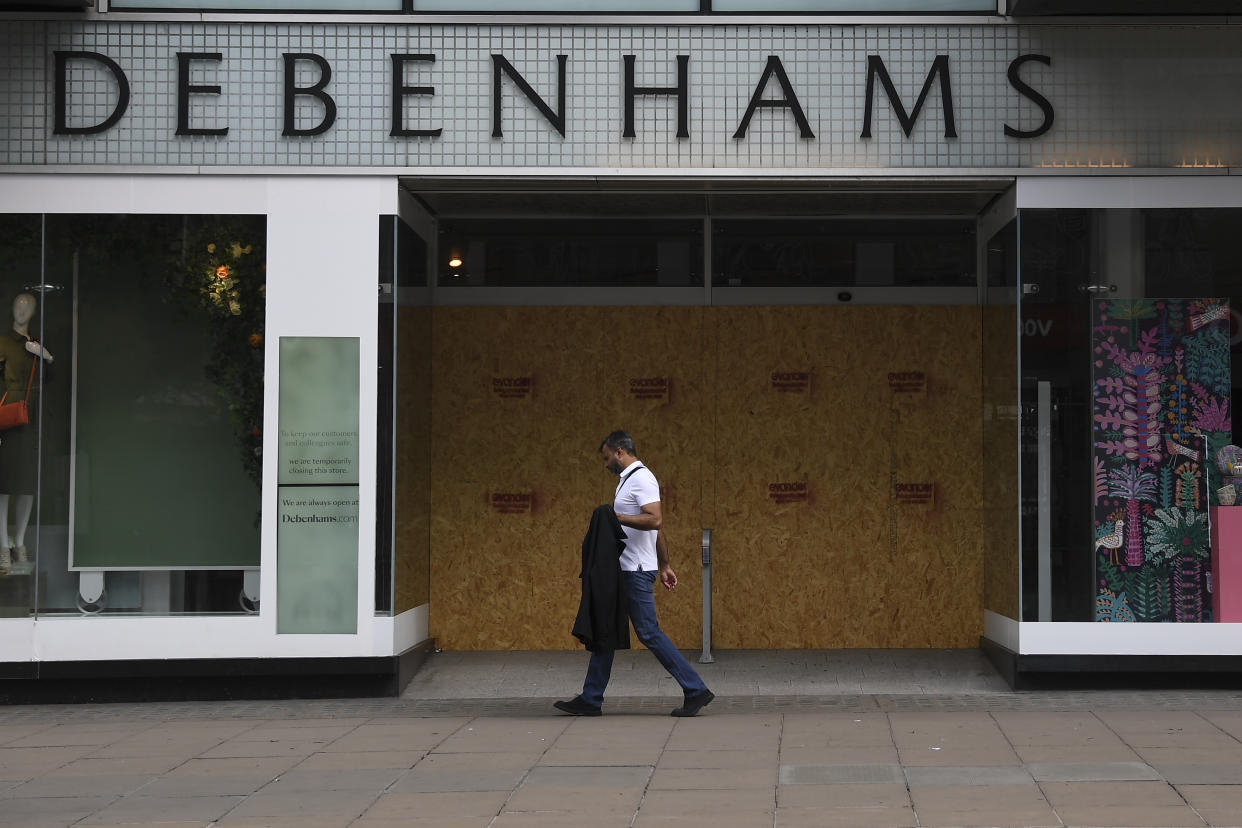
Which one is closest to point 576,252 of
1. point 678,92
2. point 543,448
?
point 543,448

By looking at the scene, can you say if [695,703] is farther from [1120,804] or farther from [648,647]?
[1120,804]

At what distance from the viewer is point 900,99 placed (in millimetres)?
10125

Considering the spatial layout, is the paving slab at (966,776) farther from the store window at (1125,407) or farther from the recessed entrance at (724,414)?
the recessed entrance at (724,414)

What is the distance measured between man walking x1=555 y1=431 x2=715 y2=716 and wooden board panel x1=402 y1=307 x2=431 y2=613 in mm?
1814

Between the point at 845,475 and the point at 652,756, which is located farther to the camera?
the point at 845,475

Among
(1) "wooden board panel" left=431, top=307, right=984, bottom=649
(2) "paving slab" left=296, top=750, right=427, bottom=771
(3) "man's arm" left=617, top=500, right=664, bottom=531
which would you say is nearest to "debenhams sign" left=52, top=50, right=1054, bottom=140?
(1) "wooden board panel" left=431, top=307, right=984, bottom=649

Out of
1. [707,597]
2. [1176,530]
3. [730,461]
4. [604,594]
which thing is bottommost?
[707,597]

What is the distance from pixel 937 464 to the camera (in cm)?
1177

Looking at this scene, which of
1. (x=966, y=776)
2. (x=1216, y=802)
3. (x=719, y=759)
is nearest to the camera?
(x=1216, y=802)

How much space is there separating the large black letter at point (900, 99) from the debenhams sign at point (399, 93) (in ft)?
0.06

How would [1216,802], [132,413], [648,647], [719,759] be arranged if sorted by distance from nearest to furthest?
[1216,802] < [719,759] < [648,647] < [132,413]

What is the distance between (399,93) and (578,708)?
445 centimetres

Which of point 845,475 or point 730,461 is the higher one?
point 730,461

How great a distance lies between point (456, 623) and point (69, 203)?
14.5ft
